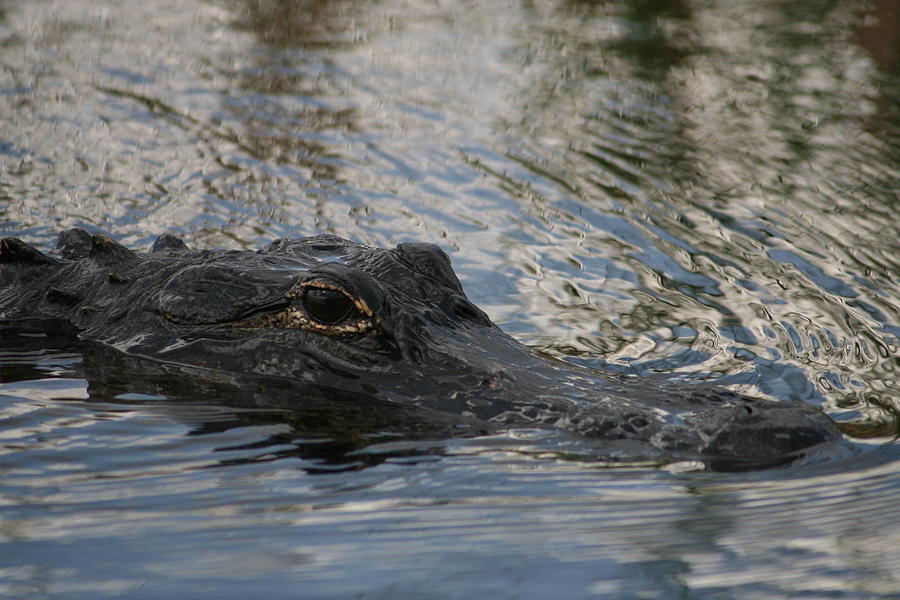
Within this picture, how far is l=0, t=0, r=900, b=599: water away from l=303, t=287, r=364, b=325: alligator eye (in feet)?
1.62

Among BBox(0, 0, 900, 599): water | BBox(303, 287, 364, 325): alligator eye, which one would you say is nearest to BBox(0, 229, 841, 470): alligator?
BBox(303, 287, 364, 325): alligator eye

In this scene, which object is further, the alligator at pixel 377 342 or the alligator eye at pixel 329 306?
the alligator eye at pixel 329 306

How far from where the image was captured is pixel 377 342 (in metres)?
5.02

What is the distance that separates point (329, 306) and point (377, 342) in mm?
263

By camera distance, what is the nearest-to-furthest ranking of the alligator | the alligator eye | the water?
the water
the alligator
the alligator eye

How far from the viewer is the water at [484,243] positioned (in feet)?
11.8

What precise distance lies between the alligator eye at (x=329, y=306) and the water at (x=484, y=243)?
19.5 inches

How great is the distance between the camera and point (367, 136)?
33.1 feet

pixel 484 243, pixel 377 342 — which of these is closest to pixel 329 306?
pixel 377 342

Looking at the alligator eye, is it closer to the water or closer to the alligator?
the alligator

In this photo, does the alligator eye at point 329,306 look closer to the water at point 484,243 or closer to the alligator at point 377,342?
the alligator at point 377,342

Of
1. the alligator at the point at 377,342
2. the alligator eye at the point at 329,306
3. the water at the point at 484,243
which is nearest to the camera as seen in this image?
the water at the point at 484,243

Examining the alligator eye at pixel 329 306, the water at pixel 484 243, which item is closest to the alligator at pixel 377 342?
the alligator eye at pixel 329 306

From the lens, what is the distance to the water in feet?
11.8
